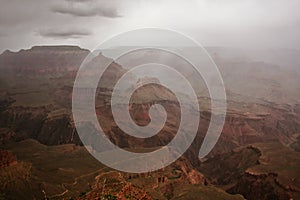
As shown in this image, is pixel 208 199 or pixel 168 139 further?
pixel 168 139

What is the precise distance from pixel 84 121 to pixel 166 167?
5113cm

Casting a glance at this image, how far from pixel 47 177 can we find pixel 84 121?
201 feet

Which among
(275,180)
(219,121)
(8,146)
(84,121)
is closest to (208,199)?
(275,180)

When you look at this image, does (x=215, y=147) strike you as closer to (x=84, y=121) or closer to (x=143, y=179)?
(x=84, y=121)

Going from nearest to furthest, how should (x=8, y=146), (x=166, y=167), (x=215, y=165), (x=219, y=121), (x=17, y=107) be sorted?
1. (x=166, y=167)
2. (x=8, y=146)
3. (x=215, y=165)
4. (x=219, y=121)
5. (x=17, y=107)

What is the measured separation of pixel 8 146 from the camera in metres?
106

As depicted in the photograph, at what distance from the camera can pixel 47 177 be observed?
70500 mm

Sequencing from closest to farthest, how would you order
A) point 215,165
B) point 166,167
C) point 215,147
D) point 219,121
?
1. point 166,167
2. point 215,165
3. point 215,147
4. point 219,121

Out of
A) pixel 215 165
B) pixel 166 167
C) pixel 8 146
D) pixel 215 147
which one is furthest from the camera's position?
pixel 215 147

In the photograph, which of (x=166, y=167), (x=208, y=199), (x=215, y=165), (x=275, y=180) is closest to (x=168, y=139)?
(x=215, y=165)

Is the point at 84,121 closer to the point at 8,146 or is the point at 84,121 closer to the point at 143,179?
the point at 8,146

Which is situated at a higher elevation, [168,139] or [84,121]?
[84,121]

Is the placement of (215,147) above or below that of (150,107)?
below

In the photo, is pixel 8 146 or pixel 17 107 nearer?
pixel 8 146
